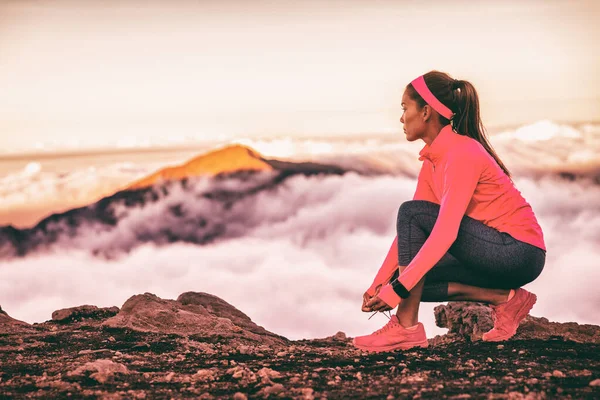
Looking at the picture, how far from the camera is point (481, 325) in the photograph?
299 inches

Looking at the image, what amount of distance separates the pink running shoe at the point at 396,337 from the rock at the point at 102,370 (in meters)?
1.96

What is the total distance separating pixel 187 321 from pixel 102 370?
10.4ft

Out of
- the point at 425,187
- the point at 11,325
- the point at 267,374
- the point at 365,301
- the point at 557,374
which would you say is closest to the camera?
the point at 557,374

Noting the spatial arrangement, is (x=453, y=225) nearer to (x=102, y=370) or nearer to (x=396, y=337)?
(x=396, y=337)

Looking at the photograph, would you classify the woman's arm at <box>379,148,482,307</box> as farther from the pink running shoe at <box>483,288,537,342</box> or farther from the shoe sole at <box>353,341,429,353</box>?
the pink running shoe at <box>483,288,537,342</box>

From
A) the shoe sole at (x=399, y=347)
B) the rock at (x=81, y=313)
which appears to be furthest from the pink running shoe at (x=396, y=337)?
the rock at (x=81, y=313)

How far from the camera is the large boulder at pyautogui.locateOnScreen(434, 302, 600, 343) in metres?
7.18

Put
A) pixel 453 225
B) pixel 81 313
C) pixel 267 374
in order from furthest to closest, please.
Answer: pixel 81 313 → pixel 453 225 → pixel 267 374

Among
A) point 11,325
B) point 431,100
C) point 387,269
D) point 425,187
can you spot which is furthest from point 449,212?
point 11,325

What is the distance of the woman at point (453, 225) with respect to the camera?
5.21 m

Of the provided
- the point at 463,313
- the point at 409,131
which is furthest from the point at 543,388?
the point at 463,313

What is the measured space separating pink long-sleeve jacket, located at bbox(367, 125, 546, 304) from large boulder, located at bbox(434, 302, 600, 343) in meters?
1.74

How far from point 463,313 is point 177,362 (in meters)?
3.43

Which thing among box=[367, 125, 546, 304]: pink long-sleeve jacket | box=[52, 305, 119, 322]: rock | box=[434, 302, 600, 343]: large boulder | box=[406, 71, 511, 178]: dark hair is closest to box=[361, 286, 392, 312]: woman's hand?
box=[367, 125, 546, 304]: pink long-sleeve jacket
